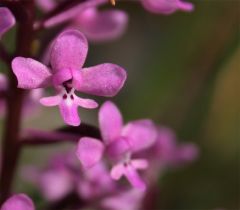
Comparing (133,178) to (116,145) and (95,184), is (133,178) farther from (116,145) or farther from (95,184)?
(95,184)

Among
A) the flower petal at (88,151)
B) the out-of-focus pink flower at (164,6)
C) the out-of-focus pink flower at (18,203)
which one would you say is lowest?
the out-of-focus pink flower at (18,203)

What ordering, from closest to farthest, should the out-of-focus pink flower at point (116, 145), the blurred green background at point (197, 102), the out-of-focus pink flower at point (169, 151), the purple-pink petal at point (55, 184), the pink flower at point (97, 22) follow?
the out-of-focus pink flower at point (116, 145) < the pink flower at point (97, 22) < the purple-pink petal at point (55, 184) < the out-of-focus pink flower at point (169, 151) < the blurred green background at point (197, 102)

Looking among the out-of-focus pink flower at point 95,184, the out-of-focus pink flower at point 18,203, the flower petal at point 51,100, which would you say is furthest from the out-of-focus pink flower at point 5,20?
the out-of-focus pink flower at point 95,184

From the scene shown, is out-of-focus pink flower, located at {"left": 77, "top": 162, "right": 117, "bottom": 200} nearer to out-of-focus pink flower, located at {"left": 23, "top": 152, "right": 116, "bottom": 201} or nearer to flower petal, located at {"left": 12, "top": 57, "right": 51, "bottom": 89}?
out-of-focus pink flower, located at {"left": 23, "top": 152, "right": 116, "bottom": 201}

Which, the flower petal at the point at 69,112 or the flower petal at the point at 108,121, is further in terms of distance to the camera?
the flower petal at the point at 108,121

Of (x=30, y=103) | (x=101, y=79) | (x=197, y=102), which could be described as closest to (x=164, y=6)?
(x=101, y=79)

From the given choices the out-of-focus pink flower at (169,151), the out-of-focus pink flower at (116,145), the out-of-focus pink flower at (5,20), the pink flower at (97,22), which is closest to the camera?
the out-of-focus pink flower at (5,20)

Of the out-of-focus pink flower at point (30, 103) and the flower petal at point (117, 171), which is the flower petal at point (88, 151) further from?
the out-of-focus pink flower at point (30, 103)
